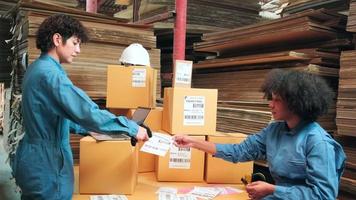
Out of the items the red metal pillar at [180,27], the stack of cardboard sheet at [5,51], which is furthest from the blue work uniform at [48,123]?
the stack of cardboard sheet at [5,51]

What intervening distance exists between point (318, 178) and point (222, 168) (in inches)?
30.4

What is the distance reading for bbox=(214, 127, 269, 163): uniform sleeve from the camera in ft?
6.09

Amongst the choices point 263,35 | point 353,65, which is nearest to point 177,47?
point 263,35

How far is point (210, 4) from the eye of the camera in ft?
11.5

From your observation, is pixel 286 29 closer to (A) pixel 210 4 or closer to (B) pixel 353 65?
(B) pixel 353 65

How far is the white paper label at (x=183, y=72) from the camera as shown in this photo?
2.02 metres

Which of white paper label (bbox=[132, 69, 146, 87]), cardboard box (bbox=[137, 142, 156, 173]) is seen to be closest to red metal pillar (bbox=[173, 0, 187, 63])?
white paper label (bbox=[132, 69, 146, 87])

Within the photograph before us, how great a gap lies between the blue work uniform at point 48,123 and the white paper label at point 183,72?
0.55 meters

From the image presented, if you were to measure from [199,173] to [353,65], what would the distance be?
1156mm

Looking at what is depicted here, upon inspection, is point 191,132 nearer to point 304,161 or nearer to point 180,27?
point 304,161

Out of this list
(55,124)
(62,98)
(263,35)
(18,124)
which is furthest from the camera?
(263,35)

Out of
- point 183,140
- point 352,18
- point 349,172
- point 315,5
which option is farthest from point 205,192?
point 315,5

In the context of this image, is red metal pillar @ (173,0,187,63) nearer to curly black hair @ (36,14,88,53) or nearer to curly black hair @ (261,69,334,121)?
curly black hair @ (36,14,88,53)

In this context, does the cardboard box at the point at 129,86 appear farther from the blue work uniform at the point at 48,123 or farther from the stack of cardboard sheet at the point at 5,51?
the stack of cardboard sheet at the point at 5,51
